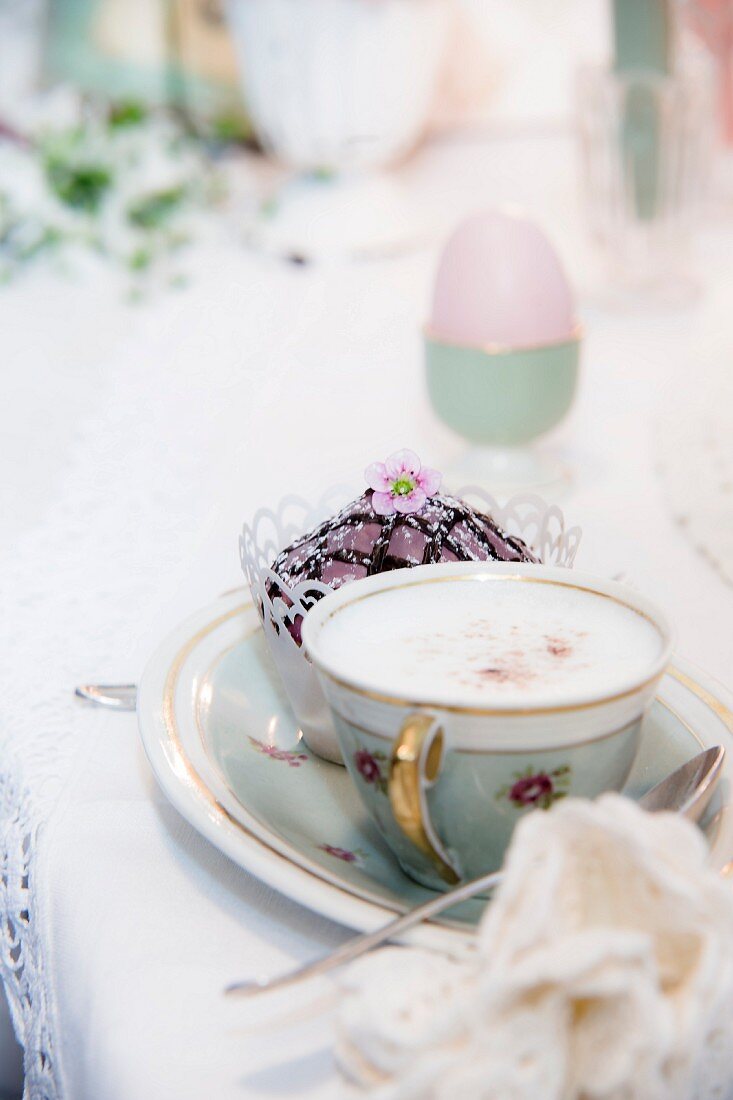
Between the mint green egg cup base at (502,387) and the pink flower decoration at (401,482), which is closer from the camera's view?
the pink flower decoration at (401,482)

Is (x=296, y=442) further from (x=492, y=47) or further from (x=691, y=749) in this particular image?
(x=492, y=47)

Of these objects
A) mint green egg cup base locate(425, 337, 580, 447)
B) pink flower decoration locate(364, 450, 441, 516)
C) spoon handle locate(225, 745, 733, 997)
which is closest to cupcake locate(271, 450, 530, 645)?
pink flower decoration locate(364, 450, 441, 516)

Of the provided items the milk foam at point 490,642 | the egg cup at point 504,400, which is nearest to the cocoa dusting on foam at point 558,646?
the milk foam at point 490,642

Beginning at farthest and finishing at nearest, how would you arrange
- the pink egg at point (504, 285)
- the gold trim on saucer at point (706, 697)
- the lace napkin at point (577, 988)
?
the pink egg at point (504, 285) < the gold trim on saucer at point (706, 697) < the lace napkin at point (577, 988)

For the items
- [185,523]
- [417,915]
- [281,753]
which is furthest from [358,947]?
[185,523]

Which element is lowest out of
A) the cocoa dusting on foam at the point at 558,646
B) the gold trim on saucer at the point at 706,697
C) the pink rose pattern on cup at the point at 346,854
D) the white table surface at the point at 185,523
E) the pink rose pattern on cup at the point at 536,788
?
the white table surface at the point at 185,523

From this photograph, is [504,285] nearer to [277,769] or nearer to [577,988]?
[277,769]

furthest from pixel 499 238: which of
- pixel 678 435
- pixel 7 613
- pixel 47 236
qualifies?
pixel 47 236

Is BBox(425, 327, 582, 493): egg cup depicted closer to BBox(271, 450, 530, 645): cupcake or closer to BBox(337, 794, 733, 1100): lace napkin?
BBox(271, 450, 530, 645): cupcake

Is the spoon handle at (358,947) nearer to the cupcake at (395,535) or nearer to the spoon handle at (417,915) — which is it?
the spoon handle at (417,915)
